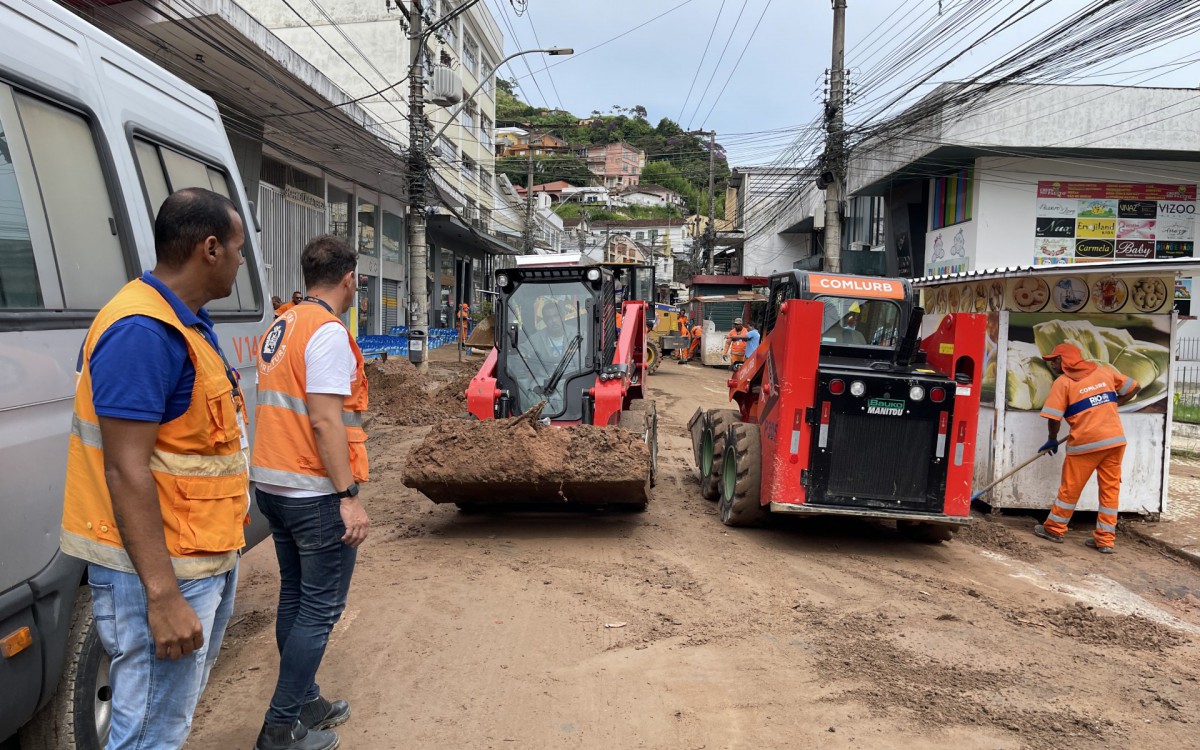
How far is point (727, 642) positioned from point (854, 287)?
3.98 m

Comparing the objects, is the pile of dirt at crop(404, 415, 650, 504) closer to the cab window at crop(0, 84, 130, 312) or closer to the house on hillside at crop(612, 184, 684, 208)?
the cab window at crop(0, 84, 130, 312)

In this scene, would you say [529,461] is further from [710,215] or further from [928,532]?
[710,215]

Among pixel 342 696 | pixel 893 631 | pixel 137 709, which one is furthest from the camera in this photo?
pixel 893 631

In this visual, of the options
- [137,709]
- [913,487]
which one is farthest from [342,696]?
[913,487]

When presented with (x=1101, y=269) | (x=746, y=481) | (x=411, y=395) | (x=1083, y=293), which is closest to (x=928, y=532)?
(x=746, y=481)

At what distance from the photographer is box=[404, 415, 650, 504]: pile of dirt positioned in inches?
237

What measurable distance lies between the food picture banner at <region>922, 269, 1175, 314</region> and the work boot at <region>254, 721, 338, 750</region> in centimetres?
756

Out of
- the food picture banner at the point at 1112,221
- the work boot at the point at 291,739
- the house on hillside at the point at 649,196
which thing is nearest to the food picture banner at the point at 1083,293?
the work boot at the point at 291,739

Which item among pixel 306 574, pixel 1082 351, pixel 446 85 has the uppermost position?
pixel 446 85

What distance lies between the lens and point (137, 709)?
2.07 meters

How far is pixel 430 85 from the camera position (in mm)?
21906

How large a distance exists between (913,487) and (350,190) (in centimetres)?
1939

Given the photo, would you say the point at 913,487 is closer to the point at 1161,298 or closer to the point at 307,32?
the point at 1161,298

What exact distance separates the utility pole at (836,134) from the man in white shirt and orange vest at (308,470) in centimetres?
1556
